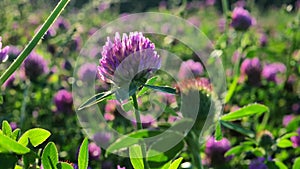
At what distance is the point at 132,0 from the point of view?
6.01 m

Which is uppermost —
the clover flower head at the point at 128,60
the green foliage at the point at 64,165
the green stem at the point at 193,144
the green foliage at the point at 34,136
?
the clover flower head at the point at 128,60

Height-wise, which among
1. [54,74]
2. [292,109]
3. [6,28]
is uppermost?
[6,28]

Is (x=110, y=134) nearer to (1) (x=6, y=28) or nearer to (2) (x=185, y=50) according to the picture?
(1) (x=6, y=28)

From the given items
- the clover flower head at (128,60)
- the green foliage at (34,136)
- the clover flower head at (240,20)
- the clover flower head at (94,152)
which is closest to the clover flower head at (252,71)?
the clover flower head at (240,20)

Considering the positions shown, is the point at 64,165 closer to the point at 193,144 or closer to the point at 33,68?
the point at 193,144

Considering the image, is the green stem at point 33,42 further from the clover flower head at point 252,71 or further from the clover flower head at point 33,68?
the clover flower head at point 252,71

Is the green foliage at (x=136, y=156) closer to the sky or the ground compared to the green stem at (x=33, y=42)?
closer to the ground

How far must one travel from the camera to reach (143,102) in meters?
1.97

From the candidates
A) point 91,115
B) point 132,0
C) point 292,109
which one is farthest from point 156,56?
point 132,0

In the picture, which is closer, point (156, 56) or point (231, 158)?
point (156, 56)

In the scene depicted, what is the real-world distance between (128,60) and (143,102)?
113 centimetres

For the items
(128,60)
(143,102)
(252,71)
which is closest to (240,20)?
(252,71)

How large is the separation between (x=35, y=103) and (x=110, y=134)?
0.67 meters

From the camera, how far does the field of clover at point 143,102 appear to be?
83 centimetres
